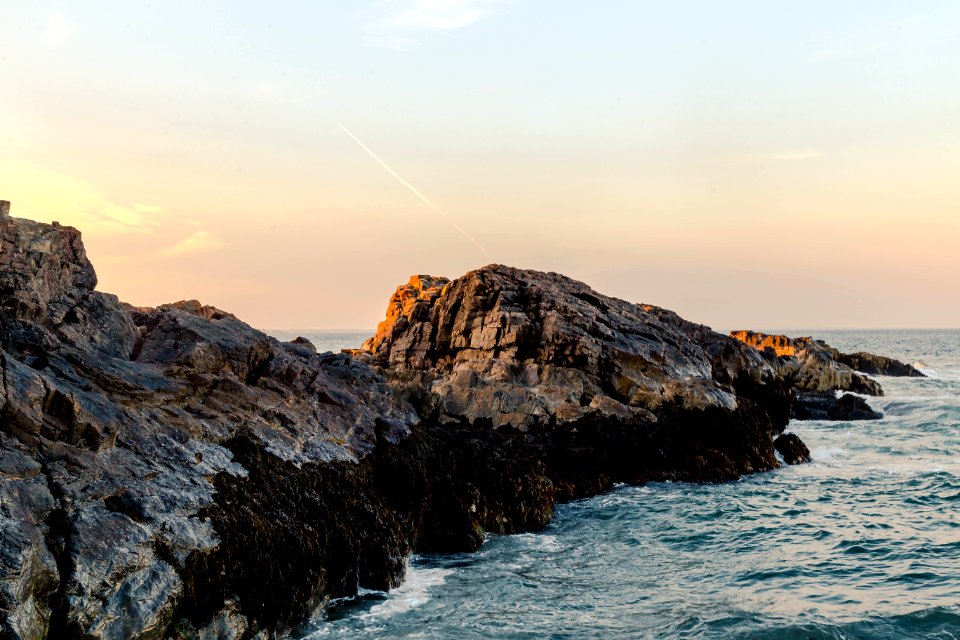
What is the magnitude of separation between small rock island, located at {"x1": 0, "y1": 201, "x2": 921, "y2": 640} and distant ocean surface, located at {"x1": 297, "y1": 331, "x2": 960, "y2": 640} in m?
1.20

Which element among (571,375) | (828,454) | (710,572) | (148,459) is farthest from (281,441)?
(828,454)

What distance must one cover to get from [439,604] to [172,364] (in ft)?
29.7

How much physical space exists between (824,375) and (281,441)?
58500mm

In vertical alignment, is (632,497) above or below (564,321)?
below

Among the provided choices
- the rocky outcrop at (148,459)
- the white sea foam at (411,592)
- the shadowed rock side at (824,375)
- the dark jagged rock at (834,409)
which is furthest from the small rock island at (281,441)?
the shadowed rock side at (824,375)

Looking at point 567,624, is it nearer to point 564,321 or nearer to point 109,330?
point 109,330

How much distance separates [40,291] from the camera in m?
17.8

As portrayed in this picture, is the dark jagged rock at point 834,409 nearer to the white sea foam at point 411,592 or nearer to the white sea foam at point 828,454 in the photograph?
the white sea foam at point 828,454

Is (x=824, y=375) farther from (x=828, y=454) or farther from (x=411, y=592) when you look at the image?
(x=411, y=592)

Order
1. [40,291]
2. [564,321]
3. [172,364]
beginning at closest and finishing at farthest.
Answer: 1. [40,291]
2. [172,364]
3. [564,321]

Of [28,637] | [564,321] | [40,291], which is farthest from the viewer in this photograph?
[564,321]

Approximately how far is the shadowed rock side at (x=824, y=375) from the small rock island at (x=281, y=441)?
18.1 meters

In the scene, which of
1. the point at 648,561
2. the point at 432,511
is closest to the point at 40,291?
the point at 432,511

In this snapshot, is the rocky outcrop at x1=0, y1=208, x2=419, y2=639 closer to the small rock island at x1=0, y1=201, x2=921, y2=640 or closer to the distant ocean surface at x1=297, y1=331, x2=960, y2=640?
the small rock island at x1=0, y1=201, x2=921, y2=640
